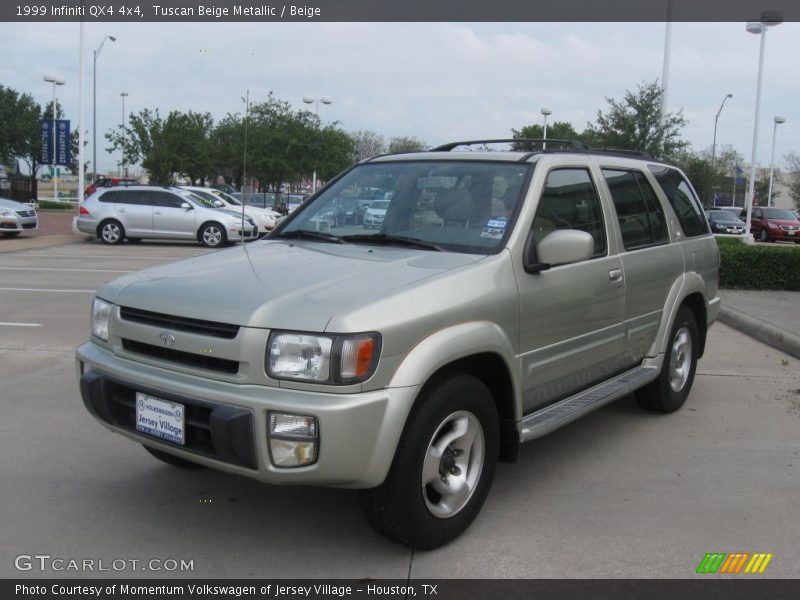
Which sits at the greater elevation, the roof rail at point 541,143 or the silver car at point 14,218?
the roof rail at point 541,143

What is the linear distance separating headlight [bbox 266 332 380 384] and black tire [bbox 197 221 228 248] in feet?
59.1

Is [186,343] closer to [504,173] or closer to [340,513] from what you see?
[340,513]

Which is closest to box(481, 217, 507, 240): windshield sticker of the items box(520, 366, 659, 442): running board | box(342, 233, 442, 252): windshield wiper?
box(342, 233, 442, 252): windshield wiper

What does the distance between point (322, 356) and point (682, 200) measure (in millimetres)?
4007

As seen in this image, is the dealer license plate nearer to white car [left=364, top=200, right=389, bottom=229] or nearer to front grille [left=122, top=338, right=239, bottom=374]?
front grille [left=122, top=338, right=239, bottom=374]

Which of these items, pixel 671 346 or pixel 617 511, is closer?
pixel 617 511

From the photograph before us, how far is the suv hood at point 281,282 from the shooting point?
124 inches

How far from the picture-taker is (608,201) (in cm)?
490

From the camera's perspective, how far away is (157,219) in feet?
67.8

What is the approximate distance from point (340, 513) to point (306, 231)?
1.65m

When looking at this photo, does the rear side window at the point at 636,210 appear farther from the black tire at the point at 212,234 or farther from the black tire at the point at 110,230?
the black tire at the point at 110,230

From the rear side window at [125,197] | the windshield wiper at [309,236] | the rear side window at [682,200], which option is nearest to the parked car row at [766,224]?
the rear side window at [125,197]

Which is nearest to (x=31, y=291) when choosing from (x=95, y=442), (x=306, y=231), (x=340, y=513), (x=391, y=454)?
(x=95, y=442)

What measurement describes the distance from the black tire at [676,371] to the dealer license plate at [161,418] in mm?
3554
